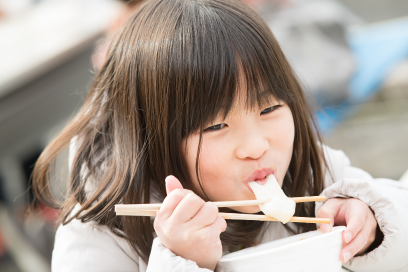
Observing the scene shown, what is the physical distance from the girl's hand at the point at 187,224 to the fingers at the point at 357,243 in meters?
0.22

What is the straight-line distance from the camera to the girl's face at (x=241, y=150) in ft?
2.56

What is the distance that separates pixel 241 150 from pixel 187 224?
189mm

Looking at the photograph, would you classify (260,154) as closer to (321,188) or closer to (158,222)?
(158,222)

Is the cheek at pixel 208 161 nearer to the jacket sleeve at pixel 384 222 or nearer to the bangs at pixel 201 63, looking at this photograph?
the bangs at pixel 201 63

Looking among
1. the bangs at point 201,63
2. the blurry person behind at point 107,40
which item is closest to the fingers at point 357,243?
the bangs at point 201,63

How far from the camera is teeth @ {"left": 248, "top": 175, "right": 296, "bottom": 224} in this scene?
2.42ft

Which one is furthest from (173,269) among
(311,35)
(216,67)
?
(311,35)

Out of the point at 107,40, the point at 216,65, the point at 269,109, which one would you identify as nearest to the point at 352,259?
the point at 269,109

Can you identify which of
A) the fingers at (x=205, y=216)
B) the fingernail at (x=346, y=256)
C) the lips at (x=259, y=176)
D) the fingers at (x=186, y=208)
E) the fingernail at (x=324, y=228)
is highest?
the fingers at (x=186, y=208)

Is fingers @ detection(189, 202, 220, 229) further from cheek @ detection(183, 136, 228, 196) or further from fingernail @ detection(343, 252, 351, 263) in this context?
fingernail @ detection(343, 252, 351, 263)

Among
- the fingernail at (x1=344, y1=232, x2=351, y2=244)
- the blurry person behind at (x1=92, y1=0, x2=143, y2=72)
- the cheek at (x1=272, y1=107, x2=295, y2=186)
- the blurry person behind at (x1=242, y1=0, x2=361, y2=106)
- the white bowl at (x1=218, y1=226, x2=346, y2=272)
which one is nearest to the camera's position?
the white bowl at (x1=218, y1=226, x2=346, y2=272)

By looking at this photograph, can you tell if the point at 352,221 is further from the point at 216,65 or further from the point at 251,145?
the point at 216,65

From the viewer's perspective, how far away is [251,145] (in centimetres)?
76

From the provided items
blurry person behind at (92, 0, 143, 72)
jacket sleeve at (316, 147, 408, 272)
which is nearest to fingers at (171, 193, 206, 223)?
jacket sleeve at (316, 147, 408, 272)
